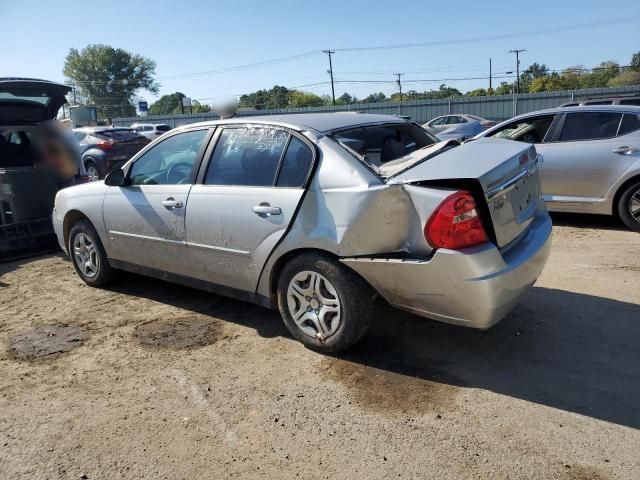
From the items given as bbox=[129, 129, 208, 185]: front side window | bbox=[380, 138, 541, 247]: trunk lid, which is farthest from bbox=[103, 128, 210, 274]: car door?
bbox=[380, 138, 541, 247]: trunk lid

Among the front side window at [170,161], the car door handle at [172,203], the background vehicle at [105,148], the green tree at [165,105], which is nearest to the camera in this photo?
the car door handle at [172,203]

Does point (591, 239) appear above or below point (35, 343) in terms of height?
below

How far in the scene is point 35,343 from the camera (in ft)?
13.9

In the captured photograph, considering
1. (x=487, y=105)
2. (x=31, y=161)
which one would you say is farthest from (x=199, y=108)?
Result: (x=31, y=161)

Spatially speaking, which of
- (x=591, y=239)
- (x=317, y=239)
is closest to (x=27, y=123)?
(x=317, y=239)

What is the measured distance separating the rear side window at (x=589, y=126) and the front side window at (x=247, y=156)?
4988mm

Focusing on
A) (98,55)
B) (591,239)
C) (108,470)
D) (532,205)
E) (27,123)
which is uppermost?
(98,55)

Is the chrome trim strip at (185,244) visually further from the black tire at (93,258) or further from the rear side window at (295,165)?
the rear side window at (295,165)

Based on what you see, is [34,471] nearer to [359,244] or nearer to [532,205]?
[359,244]

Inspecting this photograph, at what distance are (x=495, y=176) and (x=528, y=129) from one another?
496 centimetres

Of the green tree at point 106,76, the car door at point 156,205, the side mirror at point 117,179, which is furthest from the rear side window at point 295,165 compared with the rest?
the green tree at point 106,76

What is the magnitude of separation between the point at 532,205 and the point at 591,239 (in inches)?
129

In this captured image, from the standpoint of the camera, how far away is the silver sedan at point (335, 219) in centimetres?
317

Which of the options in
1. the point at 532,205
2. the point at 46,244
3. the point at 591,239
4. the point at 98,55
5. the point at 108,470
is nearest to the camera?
the point at 108,470
